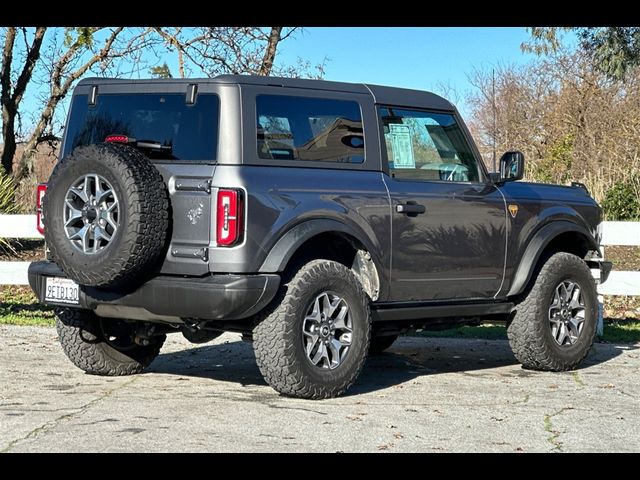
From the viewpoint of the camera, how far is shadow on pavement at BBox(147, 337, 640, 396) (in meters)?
8.93

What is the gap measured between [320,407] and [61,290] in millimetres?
1904

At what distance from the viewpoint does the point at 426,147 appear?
8.70 metres

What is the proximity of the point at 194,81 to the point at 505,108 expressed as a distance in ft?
92.3

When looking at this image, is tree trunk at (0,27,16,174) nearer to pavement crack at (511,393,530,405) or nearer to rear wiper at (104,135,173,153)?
rear wiper at (104,135,173,153)

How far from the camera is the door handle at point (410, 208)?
8.18m

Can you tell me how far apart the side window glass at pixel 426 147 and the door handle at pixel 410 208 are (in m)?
0.24

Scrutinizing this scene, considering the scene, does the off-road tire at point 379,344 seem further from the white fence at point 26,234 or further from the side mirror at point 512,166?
the white fence at point 26,234

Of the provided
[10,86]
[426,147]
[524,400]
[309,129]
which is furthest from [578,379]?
[10,86]

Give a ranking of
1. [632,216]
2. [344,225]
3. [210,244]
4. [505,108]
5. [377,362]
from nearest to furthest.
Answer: [210,244] < [344,225] < [377,362] < [632,216] < [505,108]

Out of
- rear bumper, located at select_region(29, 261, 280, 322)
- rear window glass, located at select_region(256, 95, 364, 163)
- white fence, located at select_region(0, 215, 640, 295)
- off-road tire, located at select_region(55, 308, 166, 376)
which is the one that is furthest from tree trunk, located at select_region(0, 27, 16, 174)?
rear bumper, located at select_region(29, 261, 280, 322)

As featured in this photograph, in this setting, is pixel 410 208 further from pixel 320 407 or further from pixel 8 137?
pixel 8 137
